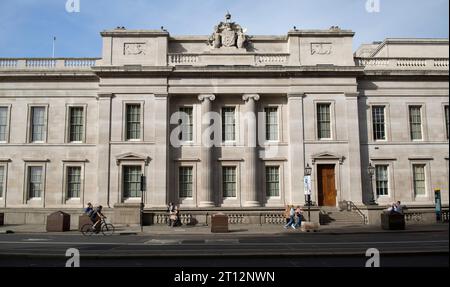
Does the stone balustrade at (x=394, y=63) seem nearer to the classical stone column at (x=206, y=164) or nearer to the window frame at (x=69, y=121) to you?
the classical stone column at (x=206, y=164)

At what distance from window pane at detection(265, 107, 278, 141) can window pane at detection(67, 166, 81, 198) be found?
592 inches

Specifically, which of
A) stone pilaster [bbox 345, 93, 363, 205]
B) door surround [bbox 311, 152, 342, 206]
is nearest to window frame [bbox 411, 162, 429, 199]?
stone pilaster [bbox 345, 93, 363, 205]

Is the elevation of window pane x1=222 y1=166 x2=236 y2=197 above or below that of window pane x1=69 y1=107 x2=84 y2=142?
below

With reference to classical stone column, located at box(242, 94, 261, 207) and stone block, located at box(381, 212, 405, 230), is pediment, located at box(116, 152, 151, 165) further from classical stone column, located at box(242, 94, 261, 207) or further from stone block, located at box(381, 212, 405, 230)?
stone block, located at box(381, 212, 405, 230)

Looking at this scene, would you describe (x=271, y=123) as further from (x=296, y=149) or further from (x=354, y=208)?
(x=354, y=208)

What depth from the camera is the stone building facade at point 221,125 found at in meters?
29.8

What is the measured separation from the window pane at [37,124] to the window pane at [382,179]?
26.3 m

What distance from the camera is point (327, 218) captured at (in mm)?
27375

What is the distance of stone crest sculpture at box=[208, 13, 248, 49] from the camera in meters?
31.3

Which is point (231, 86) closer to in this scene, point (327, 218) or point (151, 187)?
point (151, 187)

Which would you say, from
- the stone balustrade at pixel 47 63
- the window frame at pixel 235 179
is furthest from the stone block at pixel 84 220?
the stone balustrade at pixel 47 63

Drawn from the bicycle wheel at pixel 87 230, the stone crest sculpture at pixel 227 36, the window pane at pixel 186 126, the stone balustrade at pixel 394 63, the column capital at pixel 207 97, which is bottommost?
the bicycle wheel at pixel 87 230
